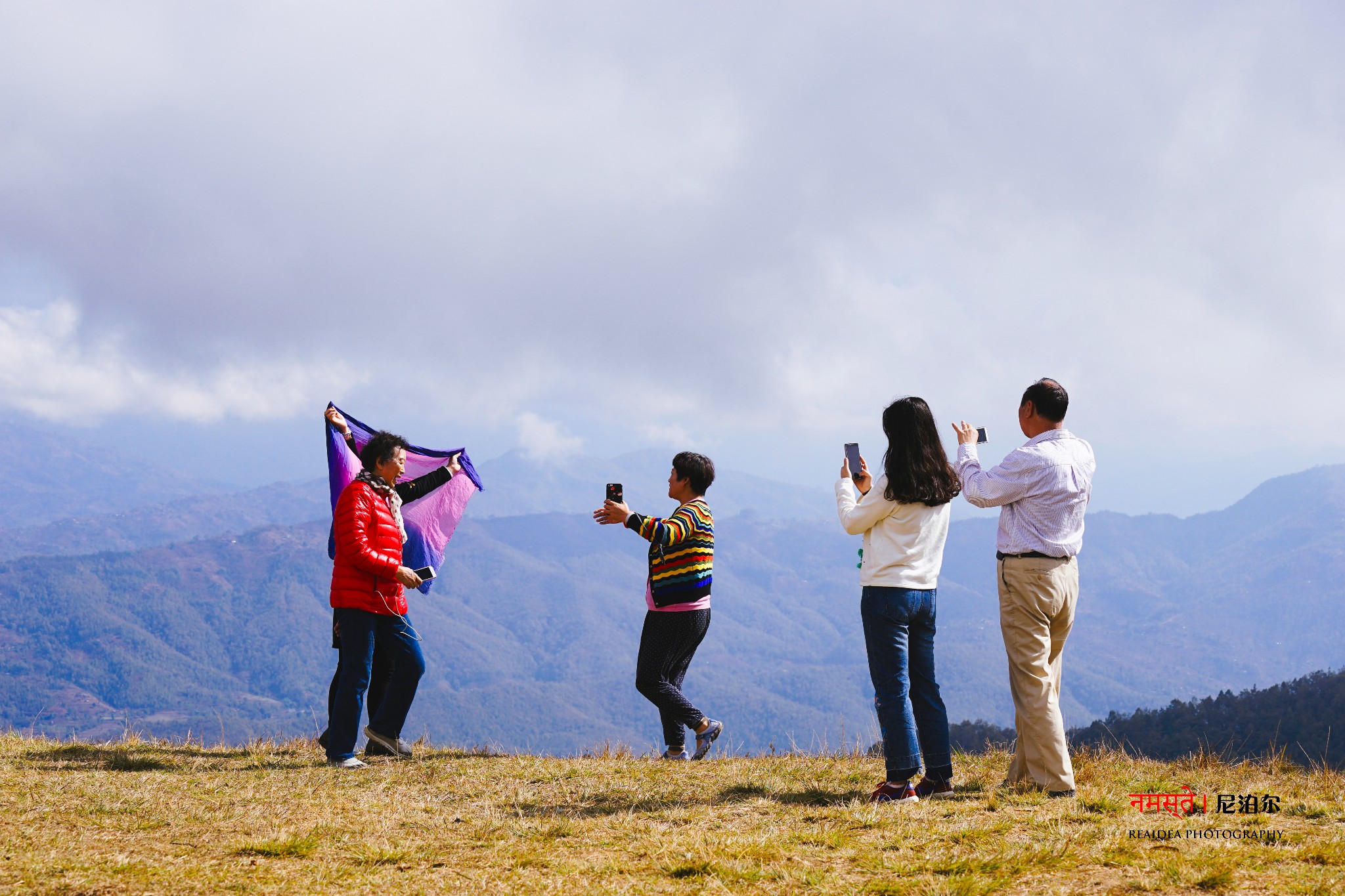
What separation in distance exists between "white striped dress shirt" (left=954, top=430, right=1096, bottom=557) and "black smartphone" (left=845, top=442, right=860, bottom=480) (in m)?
0.73

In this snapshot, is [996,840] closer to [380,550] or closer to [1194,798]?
[1194,798]

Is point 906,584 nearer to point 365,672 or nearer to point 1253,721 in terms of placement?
point 365,672

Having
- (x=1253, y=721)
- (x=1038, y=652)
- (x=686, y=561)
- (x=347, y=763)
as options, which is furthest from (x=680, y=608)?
(x=1253, y=721)

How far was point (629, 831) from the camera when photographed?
210 inches

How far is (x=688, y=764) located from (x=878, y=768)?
163 cm

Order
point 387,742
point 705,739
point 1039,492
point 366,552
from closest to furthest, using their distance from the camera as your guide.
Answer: point 1039,492 < point 366,552 < point 387,742 < point 705,739

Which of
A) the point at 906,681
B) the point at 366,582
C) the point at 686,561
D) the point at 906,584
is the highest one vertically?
the point at 686,561

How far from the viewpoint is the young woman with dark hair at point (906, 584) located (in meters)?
6.03

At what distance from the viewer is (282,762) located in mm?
8133

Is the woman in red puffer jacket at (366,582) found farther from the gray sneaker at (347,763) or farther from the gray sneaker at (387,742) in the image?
the gray sneaker at (387,742)

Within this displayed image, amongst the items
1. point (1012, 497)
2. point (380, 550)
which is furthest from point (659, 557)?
point (1012, 497)

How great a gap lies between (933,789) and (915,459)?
224cm

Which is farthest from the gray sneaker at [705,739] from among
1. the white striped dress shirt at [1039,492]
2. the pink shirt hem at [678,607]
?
the white striped dress shirt at [1039,492]

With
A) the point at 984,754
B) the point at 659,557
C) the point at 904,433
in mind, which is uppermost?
the point at 904,433
